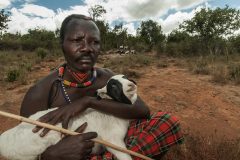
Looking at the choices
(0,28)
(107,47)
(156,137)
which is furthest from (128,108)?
(107,47)

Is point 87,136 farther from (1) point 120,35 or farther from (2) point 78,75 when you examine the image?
(1) point 120,35

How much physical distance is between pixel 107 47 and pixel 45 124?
24.7 metres

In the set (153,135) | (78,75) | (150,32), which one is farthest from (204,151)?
(150,32)

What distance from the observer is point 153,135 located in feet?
7.40

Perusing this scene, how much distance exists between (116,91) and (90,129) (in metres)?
0.31

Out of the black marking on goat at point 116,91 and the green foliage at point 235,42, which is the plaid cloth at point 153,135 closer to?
the black marking on goat at point 116,91

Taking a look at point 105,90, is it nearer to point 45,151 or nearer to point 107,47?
point 45,151

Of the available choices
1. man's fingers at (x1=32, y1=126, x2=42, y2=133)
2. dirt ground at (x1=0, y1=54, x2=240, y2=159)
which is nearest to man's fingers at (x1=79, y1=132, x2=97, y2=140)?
man's fingers at (x1=32, y1=126, x2=42, y2=133)

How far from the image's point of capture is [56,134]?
1952mm

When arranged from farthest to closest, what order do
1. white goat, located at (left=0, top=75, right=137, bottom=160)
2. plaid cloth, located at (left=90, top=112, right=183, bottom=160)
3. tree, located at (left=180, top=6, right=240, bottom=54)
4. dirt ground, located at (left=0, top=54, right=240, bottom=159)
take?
tree, located at (left=180, top=6, right=240, bottom=54) → dirt ground, located at (left=0, top=54, right=240, bottom=159) → plaid cloth, located at (left=90, top=112, right=183, bottom=160) → white goat, located at (left=0, top=75, right=137, bottom=160)

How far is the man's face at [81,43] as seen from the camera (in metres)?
2.12

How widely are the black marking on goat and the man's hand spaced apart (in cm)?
30

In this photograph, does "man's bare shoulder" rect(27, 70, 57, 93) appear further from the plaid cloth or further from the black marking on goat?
the plaid cloth

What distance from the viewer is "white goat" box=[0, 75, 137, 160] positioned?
187 cm
